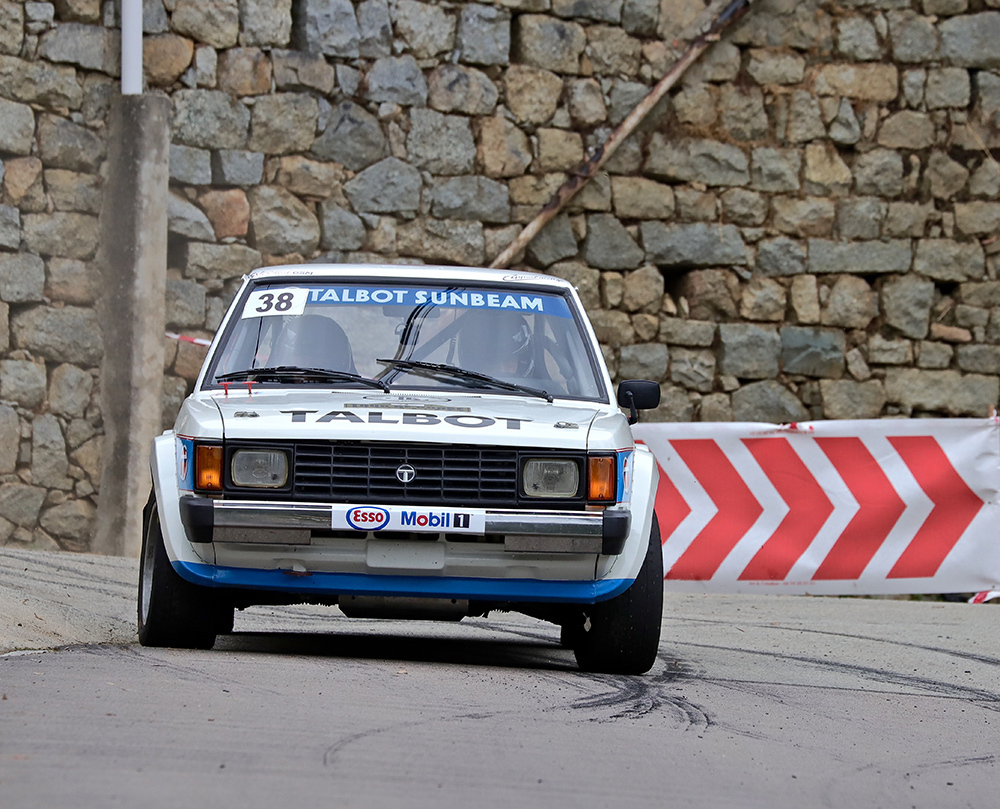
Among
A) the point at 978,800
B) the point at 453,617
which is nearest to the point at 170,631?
the point at 453,617

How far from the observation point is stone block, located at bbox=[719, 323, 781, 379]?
47.5ft

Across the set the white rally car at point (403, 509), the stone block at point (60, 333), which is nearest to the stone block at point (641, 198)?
the stone block at point (60, 333)

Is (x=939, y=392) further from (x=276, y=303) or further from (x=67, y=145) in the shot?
(x=276, y=303)

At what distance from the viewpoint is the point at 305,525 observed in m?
6.19

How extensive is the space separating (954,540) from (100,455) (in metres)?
6.73

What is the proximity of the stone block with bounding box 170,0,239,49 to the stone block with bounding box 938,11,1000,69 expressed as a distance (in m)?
6.55

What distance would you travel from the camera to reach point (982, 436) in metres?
12.7

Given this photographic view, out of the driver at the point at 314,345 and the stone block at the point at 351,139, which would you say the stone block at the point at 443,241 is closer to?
the stone block at the point at 351,139

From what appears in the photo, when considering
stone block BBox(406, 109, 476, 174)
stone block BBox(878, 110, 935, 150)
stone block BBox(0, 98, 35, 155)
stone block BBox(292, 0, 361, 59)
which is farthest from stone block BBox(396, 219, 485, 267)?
stone block BBox(878, 110, 935, 150)

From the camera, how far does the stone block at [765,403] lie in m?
14.5

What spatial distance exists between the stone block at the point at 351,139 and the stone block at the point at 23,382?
9.57ft

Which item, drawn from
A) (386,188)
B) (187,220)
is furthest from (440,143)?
(187,220)

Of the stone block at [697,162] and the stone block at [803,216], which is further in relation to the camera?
the stone block at [803,216]

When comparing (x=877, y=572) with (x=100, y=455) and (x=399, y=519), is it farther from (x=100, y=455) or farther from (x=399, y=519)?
(x=399, y=519)
